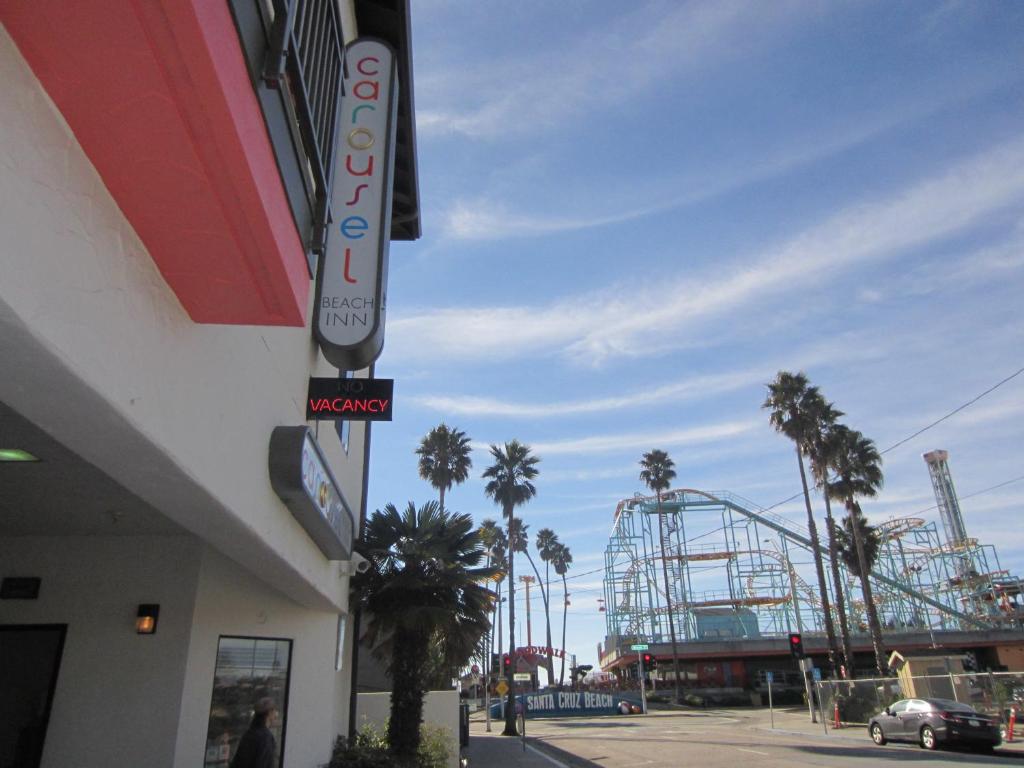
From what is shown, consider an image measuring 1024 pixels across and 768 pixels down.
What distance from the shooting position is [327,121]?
536 cm

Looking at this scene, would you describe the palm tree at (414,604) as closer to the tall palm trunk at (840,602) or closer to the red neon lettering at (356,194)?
the red neon lettering at (356,194)

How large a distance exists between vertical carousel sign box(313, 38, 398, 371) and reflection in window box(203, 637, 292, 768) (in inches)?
176

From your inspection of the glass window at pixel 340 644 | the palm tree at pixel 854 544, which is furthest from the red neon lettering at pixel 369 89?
the palm tree at pixel 854 544

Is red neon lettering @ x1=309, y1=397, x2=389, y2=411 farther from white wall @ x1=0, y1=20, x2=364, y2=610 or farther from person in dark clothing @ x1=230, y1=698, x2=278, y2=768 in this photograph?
person in dark clothing @ x1=230, y1=698, x2=278, y2=768

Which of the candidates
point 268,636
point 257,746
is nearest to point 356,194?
point 257,746

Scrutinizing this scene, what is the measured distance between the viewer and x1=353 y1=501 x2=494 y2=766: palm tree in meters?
12.5

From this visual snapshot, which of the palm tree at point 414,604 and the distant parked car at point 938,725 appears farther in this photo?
the distant parked car at point 938,725

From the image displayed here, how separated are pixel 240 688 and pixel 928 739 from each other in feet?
57.9

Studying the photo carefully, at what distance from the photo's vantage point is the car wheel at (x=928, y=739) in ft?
58.5

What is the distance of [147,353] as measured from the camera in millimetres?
3475

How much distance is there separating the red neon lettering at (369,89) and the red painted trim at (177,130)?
428cm

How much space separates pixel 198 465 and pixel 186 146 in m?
2.02

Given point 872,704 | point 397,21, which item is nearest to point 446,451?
point 872,704

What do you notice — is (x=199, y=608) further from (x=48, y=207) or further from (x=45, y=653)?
(x=48, y=207)
